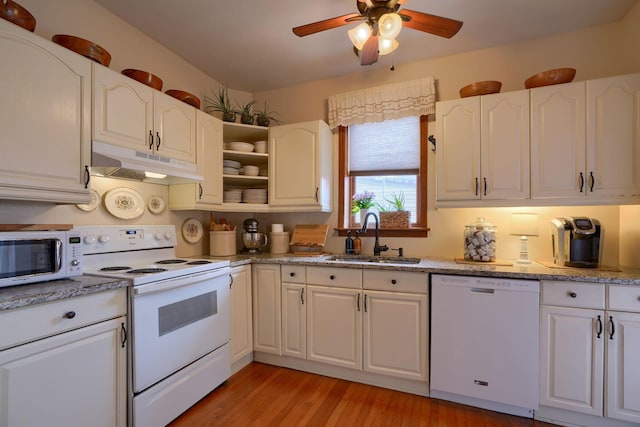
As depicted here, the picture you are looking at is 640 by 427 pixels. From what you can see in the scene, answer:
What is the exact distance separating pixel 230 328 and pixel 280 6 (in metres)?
2.36

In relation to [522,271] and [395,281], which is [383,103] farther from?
[522,271]

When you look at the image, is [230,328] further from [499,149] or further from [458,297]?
[499,149]

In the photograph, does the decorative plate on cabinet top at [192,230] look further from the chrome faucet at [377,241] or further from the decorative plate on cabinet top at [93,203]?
the chrome faucet at [377,241]

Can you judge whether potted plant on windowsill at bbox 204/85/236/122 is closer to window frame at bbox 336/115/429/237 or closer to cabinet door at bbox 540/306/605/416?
window frame at bbox 336/115/429/237

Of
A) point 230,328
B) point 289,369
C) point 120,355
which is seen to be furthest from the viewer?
point 289,369

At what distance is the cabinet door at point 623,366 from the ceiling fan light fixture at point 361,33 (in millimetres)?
2062

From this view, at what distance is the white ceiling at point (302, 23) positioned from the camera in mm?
1985

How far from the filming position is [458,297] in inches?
76.4

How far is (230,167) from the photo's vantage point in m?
2.80

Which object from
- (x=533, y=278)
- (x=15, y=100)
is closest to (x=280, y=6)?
(x=15, y=100)

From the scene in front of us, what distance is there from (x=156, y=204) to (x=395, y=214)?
6.69ft

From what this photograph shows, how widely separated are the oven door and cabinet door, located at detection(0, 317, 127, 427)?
9cm

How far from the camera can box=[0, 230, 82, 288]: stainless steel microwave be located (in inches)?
52.4

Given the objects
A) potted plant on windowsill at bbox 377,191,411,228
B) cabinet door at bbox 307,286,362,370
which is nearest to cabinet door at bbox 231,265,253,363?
cabinet door at bbox 307,286,362,370
